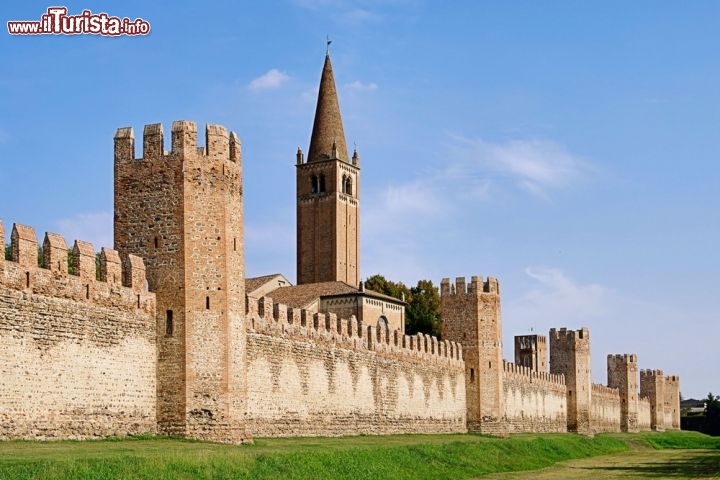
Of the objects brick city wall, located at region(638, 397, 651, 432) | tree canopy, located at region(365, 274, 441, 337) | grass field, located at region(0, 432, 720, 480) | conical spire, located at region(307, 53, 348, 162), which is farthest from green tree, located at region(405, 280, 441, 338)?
grass field, located at region(0, 432, 720, 480)

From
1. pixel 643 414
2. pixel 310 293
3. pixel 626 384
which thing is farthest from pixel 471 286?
pixel 643 414

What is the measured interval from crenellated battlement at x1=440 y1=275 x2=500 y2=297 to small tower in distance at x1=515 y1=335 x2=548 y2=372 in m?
24.6

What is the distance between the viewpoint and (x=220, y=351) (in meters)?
26.2

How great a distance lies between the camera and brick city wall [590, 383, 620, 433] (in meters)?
72.3

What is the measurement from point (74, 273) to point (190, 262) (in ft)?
9.47

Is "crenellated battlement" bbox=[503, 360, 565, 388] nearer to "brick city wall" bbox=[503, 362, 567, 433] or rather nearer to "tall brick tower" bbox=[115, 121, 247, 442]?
"brick city wall" bbox=[503, 362, 567, 433]

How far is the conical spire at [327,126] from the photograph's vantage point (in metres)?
85.9

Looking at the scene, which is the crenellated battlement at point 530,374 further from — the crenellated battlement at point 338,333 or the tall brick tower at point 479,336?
Result: the crenellated battlement at point 338,333

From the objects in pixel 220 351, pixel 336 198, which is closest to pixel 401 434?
pixel 220 351

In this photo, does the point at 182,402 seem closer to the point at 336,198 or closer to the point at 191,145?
the point at 191,145

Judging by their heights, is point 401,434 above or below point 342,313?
below

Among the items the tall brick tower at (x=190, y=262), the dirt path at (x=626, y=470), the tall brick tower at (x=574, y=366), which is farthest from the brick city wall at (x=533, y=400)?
Answer: the tall brick tower at (x=190, y=262)

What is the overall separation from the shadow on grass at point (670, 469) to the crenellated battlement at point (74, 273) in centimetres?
1468

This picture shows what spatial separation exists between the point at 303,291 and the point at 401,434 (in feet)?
88.1
